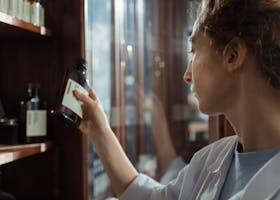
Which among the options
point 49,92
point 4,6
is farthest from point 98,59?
point 4,6

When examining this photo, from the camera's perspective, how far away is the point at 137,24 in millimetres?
1709

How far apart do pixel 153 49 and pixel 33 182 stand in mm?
894

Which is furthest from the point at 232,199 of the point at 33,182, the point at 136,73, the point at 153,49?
the point at 153,49

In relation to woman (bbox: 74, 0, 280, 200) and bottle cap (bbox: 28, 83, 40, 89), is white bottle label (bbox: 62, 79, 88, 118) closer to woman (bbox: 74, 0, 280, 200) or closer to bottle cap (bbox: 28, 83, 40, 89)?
bottle cap (bbox: 28, 83, 40, 89)

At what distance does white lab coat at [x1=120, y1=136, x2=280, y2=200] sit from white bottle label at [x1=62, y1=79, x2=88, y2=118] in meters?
0.25

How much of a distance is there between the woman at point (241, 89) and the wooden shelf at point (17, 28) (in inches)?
16.1

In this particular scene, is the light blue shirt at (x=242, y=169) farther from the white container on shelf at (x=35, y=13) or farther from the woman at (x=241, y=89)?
the white container on shelf at (x=35, y=13)

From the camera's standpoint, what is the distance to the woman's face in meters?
0.84

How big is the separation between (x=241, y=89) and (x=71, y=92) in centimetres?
44

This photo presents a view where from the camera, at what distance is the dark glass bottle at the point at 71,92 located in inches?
40.4

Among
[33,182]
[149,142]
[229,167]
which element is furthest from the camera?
[149,142]

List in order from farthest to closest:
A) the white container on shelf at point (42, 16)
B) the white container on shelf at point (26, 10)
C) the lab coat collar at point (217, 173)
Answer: the white container on shelf at point (42, 16), the white container on shelf at point (26, 10), the lab coat collar at point (217, 173)

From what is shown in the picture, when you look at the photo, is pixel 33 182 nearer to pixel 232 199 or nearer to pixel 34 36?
pixel 34 36

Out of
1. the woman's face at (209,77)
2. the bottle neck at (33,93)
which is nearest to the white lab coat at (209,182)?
the woman's face at (209,77)
